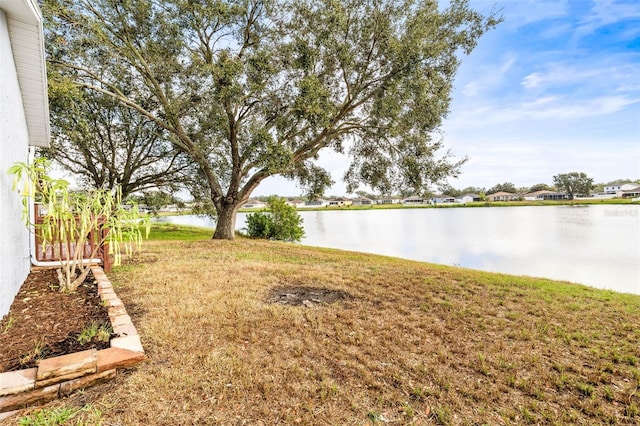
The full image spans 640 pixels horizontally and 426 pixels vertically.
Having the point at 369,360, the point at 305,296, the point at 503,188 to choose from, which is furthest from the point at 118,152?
the point at 503,188

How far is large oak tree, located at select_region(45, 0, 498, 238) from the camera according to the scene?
8844mm

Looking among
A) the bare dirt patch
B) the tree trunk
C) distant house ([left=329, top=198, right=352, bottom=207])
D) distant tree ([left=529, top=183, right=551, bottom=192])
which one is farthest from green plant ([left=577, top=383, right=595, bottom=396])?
distant tree ([left=529, top=183, right=551, bottom=192])

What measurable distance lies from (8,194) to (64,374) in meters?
2.77

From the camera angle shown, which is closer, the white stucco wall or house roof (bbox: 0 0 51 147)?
the white stucco wall

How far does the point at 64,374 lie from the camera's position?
2102mm

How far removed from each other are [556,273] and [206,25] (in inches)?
601

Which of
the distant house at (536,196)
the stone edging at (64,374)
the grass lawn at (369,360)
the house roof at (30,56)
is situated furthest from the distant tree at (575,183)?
the house roof at (30,56)

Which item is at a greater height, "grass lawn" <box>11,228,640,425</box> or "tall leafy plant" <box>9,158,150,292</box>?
"tall leafy plant" <box>9,158,150,292</box>

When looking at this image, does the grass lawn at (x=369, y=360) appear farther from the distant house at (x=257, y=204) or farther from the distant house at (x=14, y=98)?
the distant house at (x=257, y=204)

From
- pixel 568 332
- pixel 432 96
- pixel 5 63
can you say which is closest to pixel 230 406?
pixel 568 332

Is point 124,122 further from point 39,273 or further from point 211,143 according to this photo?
point 39,273

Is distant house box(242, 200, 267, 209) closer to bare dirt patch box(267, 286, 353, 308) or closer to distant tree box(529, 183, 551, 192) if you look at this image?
A: bare dirt patch box(267, 286, 353, 308)

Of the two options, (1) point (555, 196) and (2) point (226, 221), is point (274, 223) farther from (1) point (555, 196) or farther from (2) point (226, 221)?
(1) point (555, 196)

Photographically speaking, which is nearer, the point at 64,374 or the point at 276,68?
the point at 64,374
